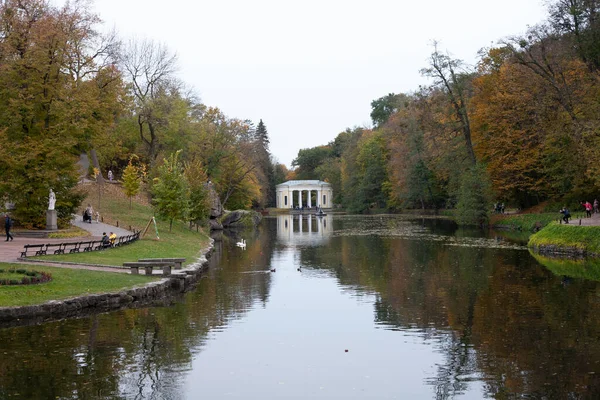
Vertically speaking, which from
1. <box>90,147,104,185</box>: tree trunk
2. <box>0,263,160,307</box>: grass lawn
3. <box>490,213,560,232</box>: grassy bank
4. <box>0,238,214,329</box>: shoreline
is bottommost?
<box>0,238,214,329</box>: shoreline

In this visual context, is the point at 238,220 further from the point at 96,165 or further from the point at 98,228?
the point at 98,228

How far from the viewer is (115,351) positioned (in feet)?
42.3

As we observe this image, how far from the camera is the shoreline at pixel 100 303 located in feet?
51.0

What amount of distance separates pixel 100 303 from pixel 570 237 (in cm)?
2359

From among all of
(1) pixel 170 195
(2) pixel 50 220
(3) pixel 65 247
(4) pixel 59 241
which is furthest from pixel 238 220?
(3) pixel 65 247

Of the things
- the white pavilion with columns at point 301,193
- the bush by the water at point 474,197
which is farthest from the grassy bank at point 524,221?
the white pavilion with columns at point 301,193

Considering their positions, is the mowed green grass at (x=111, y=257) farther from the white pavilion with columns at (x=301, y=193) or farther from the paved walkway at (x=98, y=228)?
the white pavilion with columns at (x=301, y=193)

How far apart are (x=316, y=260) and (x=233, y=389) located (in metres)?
20.3

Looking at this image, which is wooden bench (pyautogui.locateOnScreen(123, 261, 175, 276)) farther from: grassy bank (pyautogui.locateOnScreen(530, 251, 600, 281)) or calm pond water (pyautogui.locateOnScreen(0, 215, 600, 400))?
grassy bank (pyautogui.locateOnScreen(530, 251, 600, 281))

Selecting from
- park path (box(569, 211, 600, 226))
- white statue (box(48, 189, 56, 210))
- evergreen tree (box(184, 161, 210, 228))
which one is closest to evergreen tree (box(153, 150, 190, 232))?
evergreen tree (box(184, 161, 210, 228))

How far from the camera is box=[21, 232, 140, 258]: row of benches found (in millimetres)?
24234

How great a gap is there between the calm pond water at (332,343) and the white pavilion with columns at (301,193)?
4050 inches

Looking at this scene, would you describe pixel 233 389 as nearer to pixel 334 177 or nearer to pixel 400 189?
pixel 400 189

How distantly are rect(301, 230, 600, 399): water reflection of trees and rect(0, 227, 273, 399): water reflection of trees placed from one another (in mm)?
4696
